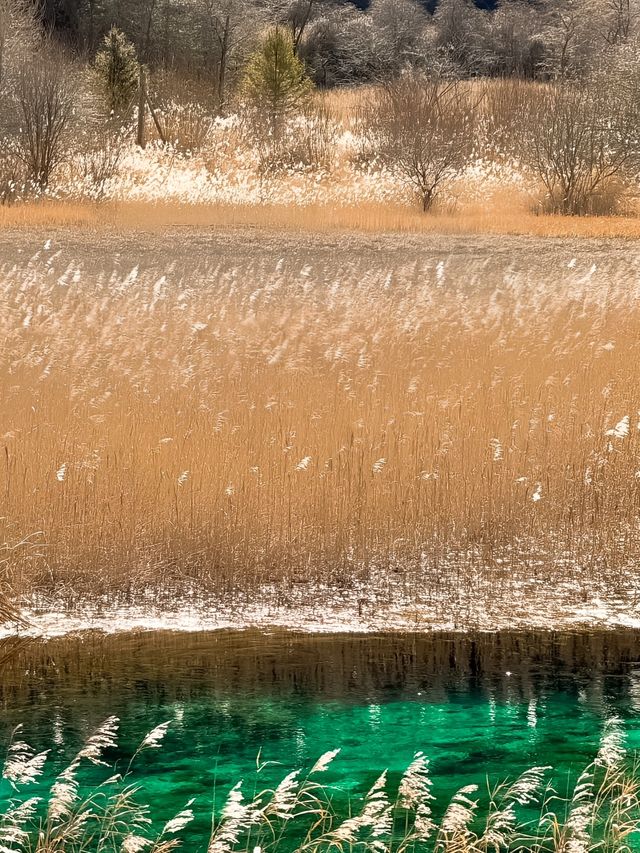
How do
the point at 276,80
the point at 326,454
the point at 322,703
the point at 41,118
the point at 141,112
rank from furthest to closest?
the point at 276,80 < the point at 141,112 < the point at 41,118 < the point at 326,454 < the point at 322,703

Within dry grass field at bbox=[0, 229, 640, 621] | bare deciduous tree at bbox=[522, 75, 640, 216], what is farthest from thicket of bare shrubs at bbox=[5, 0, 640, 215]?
dry grass field at bbox=[0, 229, 640, 621]

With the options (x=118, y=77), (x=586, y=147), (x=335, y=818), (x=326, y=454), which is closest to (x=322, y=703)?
(x=335, y=818)

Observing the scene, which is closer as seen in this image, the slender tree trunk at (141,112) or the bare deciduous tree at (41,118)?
the bare deciduous tree at (41,118)

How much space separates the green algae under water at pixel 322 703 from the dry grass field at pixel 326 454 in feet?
1.71

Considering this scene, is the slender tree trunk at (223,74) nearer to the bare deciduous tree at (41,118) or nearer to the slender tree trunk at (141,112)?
the slender tree trunk at (141,112)

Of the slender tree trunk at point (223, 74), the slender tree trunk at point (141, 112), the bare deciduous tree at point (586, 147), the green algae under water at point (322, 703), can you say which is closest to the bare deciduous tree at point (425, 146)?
the bare deciduous tree at point (586, 147)

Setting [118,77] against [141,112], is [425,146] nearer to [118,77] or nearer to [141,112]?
[141,112]

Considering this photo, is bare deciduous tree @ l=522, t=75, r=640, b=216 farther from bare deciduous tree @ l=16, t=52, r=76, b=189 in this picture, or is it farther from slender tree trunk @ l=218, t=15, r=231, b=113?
slender tree trunk @ l=218, t=15, r=231, b=113

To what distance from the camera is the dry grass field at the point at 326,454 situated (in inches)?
236

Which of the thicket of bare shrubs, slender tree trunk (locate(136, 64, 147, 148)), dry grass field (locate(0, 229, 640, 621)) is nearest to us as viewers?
dry grass field (locate(0, 229, 640, 621))

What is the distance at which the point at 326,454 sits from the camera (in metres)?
6.90

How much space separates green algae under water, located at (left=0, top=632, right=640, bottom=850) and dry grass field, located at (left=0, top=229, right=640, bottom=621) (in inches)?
20.5

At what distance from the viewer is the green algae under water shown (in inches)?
169

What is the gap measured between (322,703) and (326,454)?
2293 mm
